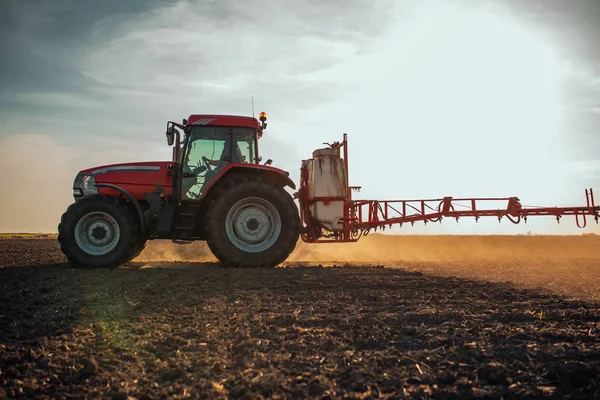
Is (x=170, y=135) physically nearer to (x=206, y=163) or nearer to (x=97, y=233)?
(x=206, y=163)

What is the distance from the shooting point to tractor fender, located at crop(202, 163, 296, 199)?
779 cm

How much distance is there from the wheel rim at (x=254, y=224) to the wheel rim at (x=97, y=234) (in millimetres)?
2038

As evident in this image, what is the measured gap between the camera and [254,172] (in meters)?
8.12

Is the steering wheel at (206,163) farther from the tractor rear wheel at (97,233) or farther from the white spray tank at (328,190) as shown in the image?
the white spray tank at (328,190)

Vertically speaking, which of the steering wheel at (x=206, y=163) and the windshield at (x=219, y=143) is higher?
the windshield at (x=219, y=143)

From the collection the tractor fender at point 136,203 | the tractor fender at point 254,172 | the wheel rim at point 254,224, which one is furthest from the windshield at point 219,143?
the tractor fender at point 136,203

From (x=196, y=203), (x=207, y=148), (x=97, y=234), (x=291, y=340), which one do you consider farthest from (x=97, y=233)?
(x=291, y=340)

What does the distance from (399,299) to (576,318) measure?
5.39 feet

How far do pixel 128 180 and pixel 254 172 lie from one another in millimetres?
2319

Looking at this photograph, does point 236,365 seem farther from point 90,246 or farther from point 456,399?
point 90,246

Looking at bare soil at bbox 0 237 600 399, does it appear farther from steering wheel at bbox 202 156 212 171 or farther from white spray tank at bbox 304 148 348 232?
white spray tank at bbox 304 148 348 232

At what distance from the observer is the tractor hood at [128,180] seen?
27.0ft

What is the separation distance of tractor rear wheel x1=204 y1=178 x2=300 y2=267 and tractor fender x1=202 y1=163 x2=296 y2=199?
21 cm

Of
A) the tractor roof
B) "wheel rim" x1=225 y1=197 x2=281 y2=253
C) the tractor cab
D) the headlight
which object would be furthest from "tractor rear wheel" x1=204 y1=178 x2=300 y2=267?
→ the headlight
